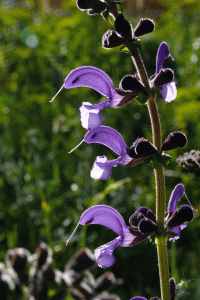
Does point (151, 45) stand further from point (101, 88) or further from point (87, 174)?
point (101, 88)

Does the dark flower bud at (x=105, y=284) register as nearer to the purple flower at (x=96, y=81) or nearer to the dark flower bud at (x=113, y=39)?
the purple flower at (x=96, y=81)

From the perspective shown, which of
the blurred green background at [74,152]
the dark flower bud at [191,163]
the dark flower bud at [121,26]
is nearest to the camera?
the dark flower bud at [121,26]

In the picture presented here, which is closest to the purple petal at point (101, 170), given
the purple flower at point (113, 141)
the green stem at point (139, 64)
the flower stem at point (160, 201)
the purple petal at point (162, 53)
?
the purple flower at point (113, 141)

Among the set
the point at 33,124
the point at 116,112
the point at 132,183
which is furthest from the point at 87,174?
the point at 33,124

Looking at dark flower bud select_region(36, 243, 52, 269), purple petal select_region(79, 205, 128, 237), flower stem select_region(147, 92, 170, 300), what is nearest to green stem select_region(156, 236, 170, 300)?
flower stem select_region(147, 92, 170, 300)

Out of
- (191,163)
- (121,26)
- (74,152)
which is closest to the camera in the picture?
(121,26)

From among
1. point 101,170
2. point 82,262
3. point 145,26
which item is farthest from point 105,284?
point 145,26

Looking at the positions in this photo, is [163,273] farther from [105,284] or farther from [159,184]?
[105,284]
